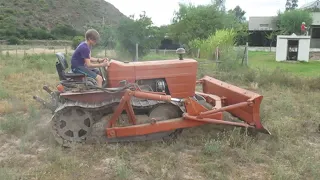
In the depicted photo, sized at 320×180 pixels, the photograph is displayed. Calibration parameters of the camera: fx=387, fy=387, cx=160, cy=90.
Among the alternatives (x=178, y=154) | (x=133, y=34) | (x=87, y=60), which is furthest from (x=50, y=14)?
(x=178, y=154)

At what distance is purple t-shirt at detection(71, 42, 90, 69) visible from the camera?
5.74m

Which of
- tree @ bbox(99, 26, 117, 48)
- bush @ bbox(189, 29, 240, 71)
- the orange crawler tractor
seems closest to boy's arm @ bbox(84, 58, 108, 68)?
the orange crawler tractor

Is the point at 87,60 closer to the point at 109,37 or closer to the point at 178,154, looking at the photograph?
the point at 178,154

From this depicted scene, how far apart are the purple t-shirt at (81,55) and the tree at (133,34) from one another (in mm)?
14005

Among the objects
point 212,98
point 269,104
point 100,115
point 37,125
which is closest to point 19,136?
point 37,125

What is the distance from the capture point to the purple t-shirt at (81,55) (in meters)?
5.74

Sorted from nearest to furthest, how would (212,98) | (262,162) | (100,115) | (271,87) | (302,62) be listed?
(262,162) < (100,115) < (212,98) < (271,87) < (302,62)

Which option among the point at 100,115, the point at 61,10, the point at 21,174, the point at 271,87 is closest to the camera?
the point at 21,174

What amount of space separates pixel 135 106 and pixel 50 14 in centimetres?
6380

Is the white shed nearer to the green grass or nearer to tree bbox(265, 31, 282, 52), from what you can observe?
the green grass

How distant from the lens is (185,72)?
6.03 metres

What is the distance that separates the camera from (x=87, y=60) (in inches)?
225

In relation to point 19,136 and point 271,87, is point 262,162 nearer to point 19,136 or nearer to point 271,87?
point 19,136

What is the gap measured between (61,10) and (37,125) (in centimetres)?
6489
